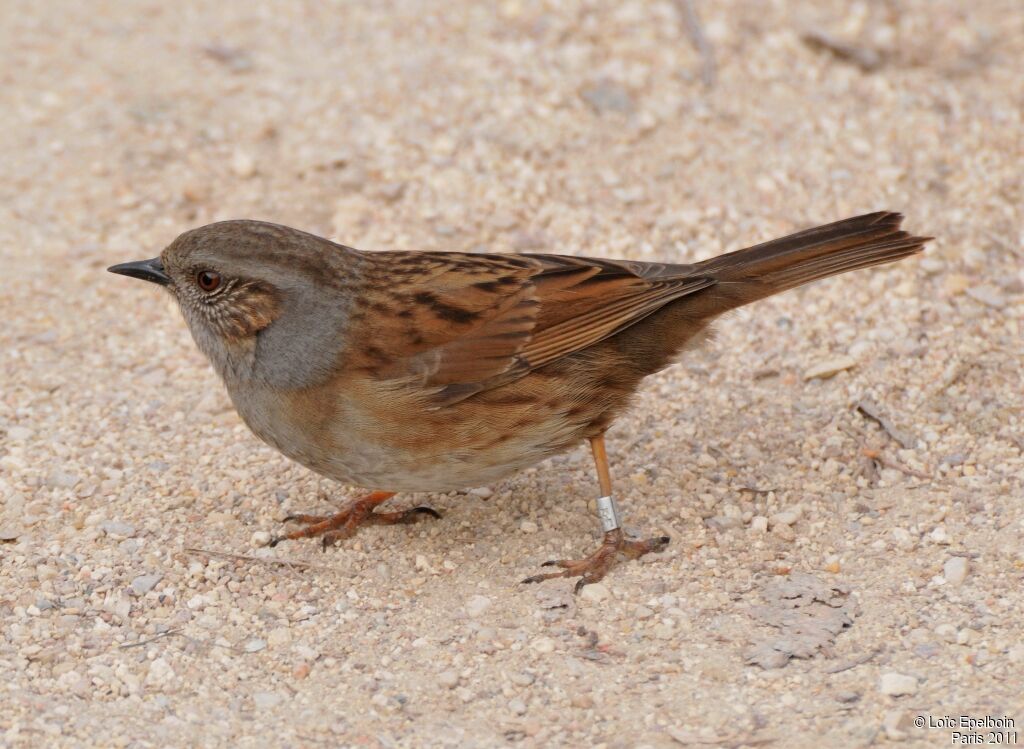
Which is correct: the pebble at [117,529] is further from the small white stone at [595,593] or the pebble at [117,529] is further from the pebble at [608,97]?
the pebble at [608,97]

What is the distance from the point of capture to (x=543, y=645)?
5.34 m

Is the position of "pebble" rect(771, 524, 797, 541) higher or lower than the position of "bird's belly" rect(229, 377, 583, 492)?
lower

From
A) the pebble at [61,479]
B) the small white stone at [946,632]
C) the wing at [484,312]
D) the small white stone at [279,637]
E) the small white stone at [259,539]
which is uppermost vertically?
the wing at [484,312]

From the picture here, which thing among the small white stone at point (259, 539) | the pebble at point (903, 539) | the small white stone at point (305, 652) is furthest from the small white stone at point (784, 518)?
the small white stone at point (259, 539)

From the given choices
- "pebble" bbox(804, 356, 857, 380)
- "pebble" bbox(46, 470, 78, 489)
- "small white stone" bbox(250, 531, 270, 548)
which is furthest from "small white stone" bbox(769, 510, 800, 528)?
"pebble" bbox(46, 470, 78, 489)

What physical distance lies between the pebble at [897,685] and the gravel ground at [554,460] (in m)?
0.01

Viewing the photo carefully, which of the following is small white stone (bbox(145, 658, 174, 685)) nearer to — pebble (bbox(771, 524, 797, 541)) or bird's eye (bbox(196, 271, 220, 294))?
bird's eye (bbox(196, 271, 220, 294))

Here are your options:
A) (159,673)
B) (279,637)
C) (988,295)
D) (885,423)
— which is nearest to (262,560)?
(279,637)

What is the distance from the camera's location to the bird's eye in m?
5.88

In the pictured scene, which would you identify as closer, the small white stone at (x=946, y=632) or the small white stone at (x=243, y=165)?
the small white stone at (x=946, y=632)

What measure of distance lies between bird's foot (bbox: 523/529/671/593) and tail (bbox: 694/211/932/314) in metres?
1.09

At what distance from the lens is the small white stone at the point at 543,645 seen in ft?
17.5

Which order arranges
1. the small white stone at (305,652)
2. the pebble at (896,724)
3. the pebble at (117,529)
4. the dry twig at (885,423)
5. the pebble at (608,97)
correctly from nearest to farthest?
the pebble at (896,724), the small white stone at (305,652), the pebble at (117,529), the dry twig at (885,423), the pebble at (608,97)

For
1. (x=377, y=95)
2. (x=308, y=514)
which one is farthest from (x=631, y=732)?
(x=377, y=95)
